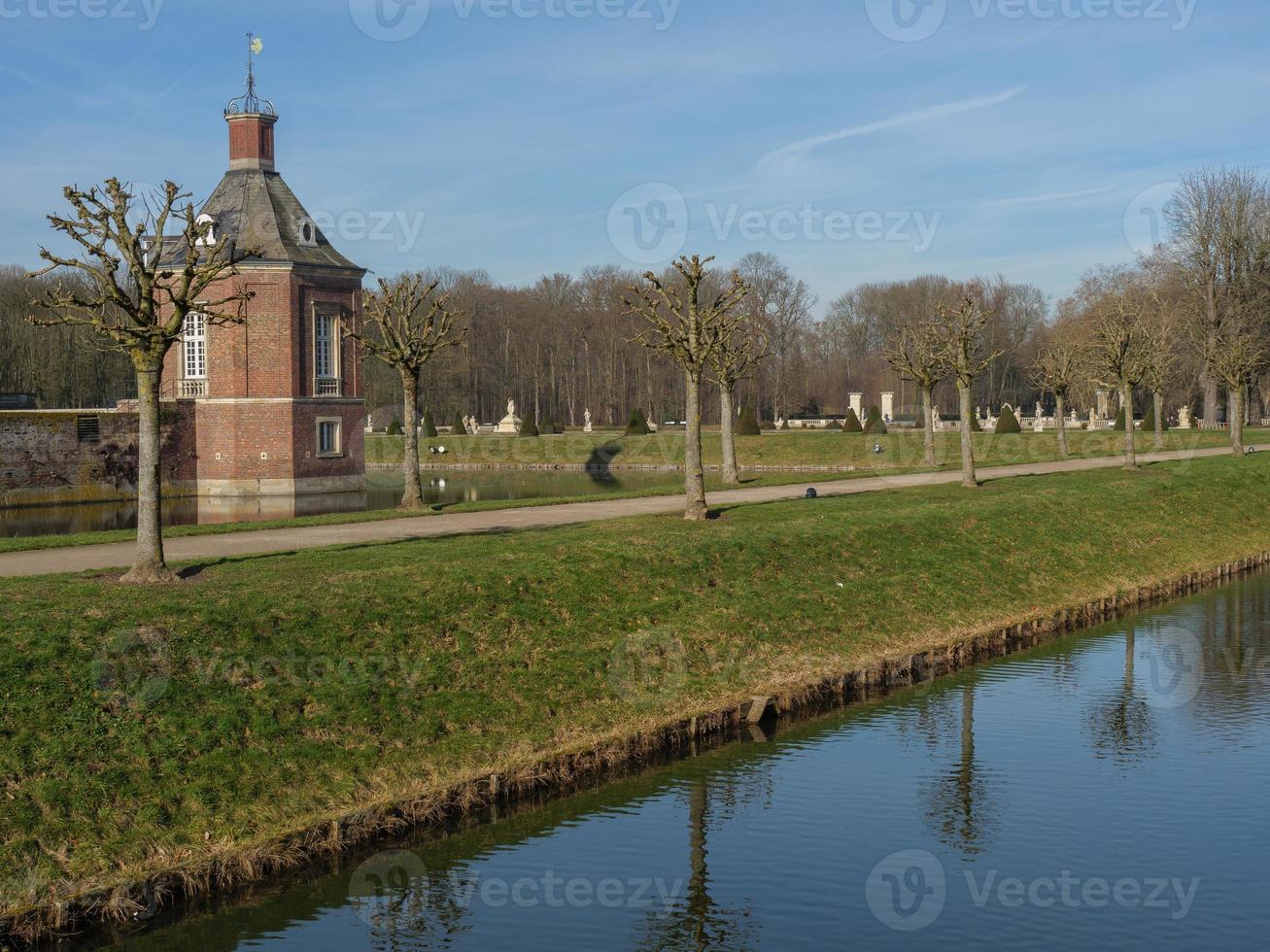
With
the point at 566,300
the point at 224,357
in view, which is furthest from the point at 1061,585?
the point at 566,300

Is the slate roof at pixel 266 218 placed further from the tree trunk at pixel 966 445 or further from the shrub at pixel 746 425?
the shrub at pixel 746 425

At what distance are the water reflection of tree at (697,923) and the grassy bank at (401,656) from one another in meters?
3.25

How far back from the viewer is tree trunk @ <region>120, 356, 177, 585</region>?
62.3 ft

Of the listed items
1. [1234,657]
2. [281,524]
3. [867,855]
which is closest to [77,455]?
[281,524]

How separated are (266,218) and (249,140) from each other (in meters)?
4.07

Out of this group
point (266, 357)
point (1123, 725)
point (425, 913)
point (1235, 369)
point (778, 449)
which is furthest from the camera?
point (778, 449)

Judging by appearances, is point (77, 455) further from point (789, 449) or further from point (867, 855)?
point (867, 855)

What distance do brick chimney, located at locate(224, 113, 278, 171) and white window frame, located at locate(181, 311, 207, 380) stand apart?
6.60 m

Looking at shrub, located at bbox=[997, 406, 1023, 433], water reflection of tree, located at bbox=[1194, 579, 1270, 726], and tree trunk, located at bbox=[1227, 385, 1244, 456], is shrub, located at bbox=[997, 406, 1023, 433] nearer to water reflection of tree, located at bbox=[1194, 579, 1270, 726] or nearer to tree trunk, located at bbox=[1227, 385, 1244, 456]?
tree trunk, located at bbox=[1227, 385, 1244, 456]

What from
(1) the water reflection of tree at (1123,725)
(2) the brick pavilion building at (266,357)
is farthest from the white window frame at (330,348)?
(1) the water reflection of tree at (1123,725)

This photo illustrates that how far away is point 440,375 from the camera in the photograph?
3866 inches

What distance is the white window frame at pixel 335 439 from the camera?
51.5 m

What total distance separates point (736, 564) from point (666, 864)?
412 inches

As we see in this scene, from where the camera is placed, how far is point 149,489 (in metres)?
19.5
